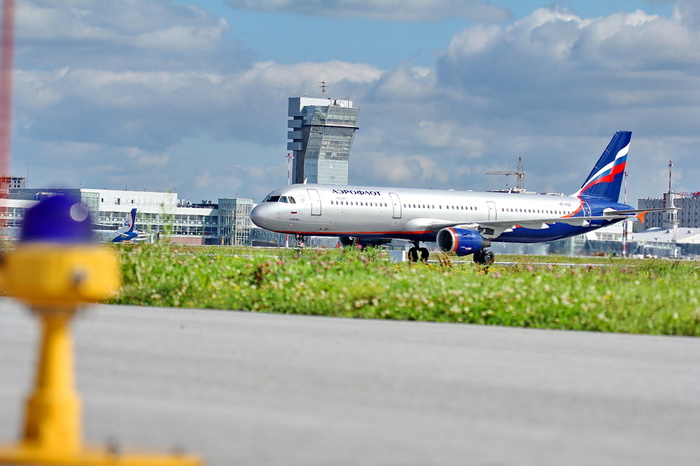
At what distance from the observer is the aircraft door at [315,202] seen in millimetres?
42031

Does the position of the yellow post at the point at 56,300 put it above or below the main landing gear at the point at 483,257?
below

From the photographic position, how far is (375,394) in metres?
8.08

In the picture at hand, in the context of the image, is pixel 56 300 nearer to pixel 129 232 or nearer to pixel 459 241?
pixel 459 241

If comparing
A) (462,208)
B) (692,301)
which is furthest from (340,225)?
(692,301)

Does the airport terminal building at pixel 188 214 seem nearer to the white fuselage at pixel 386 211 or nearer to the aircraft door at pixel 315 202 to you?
the white fuselage at pixel 386 211

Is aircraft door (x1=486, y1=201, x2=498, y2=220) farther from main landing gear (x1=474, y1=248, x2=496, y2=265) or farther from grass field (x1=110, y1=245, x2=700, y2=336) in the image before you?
grass field (x1=110, y1=245, x2=700, y2=336)

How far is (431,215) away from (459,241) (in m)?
5.28

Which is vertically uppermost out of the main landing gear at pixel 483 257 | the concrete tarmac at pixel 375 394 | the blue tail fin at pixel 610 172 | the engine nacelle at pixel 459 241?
the blue tail fin at pixel 610 172

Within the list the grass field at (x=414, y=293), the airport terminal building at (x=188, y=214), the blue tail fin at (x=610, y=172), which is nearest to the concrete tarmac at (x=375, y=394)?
the grass field at (x=414, y=293)

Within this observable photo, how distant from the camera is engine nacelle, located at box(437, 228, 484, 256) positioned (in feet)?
135

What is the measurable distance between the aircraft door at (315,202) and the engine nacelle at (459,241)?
15.8 feet

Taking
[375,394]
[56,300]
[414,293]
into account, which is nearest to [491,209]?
[414,293]

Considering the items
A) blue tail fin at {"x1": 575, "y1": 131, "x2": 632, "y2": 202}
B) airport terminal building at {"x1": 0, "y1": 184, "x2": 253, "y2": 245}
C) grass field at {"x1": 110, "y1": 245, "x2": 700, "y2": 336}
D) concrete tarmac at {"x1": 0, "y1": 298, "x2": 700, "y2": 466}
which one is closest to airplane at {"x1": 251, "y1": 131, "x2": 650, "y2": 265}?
blue tail fin at {"x1": 575, "y1": 131, "x2": 632, "y2": 202}

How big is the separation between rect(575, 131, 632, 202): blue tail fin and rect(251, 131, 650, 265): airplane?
764 millimetres
